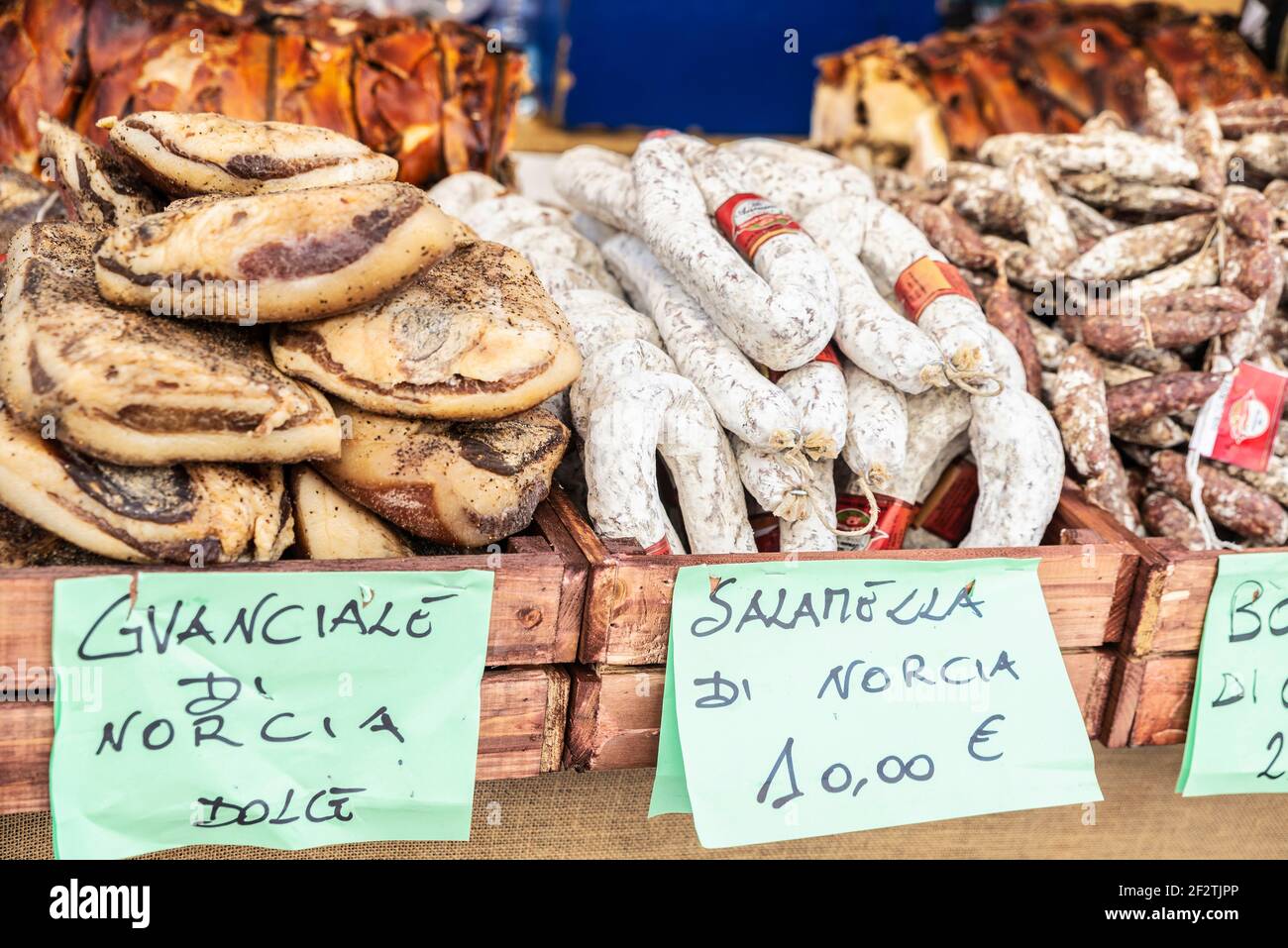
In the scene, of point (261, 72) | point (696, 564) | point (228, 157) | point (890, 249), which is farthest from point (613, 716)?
point (261, 72)

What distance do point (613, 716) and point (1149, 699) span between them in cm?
74

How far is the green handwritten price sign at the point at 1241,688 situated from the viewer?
1.49 meters

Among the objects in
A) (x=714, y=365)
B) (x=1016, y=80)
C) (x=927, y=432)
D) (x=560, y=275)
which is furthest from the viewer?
(x=1016, y=80)

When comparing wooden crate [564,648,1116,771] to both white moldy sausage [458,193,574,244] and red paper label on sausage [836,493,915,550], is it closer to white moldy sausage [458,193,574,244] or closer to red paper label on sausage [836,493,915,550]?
red paper label on sausage [836,493,915,550]

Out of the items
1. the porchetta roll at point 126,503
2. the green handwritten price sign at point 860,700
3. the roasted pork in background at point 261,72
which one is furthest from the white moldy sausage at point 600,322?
the roasted pork in background at point 261,72

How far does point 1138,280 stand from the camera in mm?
1960

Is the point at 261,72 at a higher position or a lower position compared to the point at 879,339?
higher

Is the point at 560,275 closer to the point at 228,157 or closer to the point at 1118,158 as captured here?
the point at 228,157

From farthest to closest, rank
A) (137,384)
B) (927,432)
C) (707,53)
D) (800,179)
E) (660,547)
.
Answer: (707,53)
(800,179)
(927,432)
(660,547)
(137,384)

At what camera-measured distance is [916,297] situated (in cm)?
172

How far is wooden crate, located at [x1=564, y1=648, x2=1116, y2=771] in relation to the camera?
1.31 metres

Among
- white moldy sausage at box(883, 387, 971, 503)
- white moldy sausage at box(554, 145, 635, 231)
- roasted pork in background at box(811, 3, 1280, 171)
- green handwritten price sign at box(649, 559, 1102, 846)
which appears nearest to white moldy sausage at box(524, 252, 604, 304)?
white moldy sausage at box(554, 145, 635, 231)

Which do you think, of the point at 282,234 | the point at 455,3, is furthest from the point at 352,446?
the point at 455,3

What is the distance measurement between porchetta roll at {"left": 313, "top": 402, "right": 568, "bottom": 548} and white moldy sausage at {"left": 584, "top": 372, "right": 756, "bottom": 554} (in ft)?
0.45
